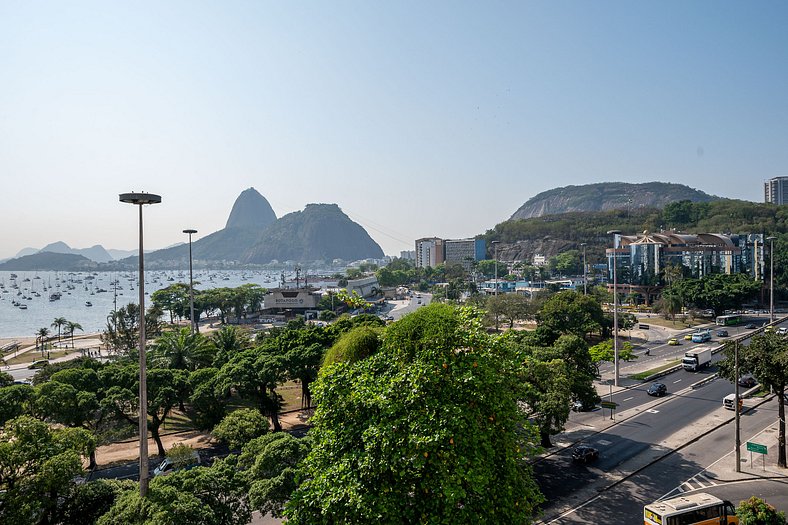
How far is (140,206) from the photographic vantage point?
1362 centimetres

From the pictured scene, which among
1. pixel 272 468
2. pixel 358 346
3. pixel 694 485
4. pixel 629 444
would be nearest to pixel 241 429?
pixel 272 468

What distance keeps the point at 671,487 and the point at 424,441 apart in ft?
50.7

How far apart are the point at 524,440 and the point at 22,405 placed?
2428cm

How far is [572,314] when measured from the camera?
4838cm

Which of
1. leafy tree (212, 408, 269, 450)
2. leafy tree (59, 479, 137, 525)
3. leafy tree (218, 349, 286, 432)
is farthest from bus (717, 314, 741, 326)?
leafy tree (59, 479, 137, 525)

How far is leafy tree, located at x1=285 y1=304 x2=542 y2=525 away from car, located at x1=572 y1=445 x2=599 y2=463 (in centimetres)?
1119

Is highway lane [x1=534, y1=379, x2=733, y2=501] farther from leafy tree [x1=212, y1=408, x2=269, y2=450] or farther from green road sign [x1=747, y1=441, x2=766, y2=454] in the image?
leafy tree [x1=212, y1=408, x2=269, y2=450]

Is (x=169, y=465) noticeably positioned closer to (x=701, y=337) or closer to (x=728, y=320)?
(x=701, y=337)

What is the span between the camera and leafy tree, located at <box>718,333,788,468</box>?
63.0ft

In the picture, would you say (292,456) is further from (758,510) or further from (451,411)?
(758,510)

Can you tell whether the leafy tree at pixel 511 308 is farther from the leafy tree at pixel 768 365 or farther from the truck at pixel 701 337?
the leafy tree at pixel 768 365

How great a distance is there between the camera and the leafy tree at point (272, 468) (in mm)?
13070

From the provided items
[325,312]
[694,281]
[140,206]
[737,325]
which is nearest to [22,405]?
[140,206]

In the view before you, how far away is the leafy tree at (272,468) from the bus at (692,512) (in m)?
11.3
